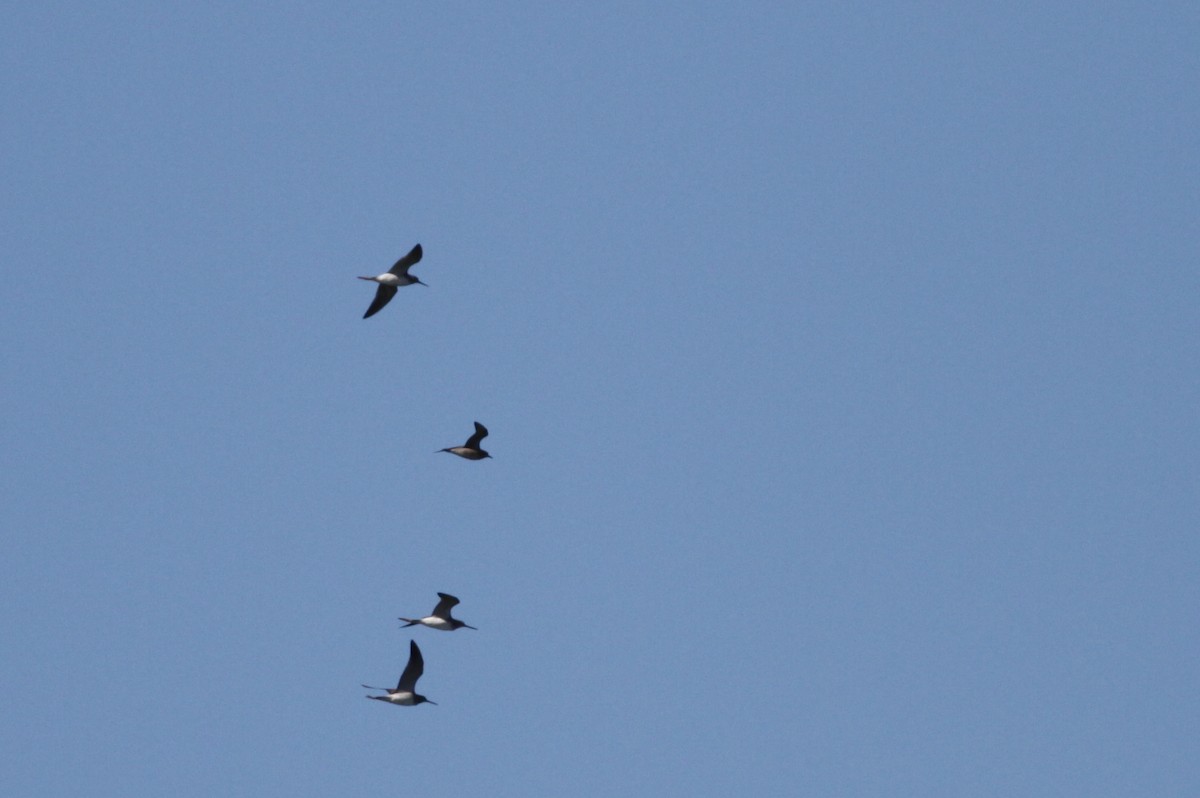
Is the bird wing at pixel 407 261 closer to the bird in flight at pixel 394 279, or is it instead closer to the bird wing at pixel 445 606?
the bird in flight at pixel 394 279

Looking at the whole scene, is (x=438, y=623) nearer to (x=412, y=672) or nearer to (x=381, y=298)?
(x=412, y=672)

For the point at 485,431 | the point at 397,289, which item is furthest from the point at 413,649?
the point at 397,289

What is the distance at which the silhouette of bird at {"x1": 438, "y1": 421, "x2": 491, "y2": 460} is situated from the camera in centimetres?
4853

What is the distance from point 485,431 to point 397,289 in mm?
4627

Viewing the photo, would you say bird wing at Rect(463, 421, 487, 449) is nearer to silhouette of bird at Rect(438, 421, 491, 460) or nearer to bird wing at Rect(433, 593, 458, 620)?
silhouette of bird at Rect(438, 421, 491, 460)

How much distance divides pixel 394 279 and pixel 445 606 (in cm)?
901

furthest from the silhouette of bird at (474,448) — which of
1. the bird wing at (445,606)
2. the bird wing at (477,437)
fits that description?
the bird wing at (445,606)

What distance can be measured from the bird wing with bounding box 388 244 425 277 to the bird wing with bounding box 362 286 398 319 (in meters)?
0.57

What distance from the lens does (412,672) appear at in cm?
4819

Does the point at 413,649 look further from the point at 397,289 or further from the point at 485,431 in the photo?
the point at 397,289

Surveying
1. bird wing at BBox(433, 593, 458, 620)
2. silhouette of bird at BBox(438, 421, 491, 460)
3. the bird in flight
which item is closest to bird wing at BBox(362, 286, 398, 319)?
the bird in flight

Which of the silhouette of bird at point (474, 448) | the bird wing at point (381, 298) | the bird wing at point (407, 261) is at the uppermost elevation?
the bird wing at point (407, 261)

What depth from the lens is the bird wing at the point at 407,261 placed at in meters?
48.3

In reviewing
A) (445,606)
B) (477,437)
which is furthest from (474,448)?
(445,606)
